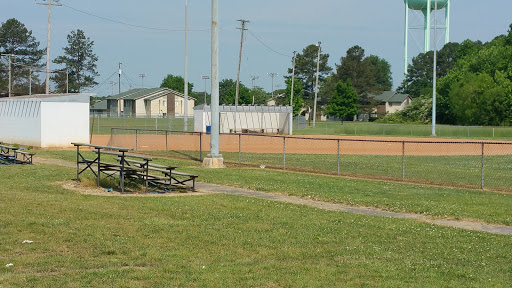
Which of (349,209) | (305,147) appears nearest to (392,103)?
(305,147)

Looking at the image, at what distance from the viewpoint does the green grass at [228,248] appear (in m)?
8.08

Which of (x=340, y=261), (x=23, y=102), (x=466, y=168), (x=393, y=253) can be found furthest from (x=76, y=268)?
(x=23, y=102)

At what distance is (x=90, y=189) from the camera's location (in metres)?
17.6

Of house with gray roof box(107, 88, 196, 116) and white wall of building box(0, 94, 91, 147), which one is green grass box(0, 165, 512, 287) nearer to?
white wall of building box(0, 94, 91, 147)

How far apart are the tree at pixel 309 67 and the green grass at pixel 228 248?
4406 inches

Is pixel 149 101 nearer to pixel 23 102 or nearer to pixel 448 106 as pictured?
pixel 448 106

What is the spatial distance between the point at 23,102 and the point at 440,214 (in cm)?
3127

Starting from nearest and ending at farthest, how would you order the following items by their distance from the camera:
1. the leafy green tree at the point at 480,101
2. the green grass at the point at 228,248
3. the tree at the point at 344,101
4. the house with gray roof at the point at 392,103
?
the green grass at the point at 228,248 → the leafy green tree at the point at 480,101 → the tree at the point at 344,101 → the house with gray roof at the point at 392,103

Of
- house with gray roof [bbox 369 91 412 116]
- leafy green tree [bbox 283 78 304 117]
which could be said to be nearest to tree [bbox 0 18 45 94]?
leafy green tree [bbox 283 78 304 117]

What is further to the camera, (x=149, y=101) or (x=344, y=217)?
(x=149, y=101)

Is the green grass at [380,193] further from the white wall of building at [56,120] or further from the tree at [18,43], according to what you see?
the tree at [18,43]

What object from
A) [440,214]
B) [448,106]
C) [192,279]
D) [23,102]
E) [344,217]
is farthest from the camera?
[448,106]

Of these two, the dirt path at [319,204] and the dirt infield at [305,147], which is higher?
the dirt infield at [305,147]

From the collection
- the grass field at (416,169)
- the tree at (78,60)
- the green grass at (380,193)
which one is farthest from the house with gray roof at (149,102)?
the green grass at (380,193)
